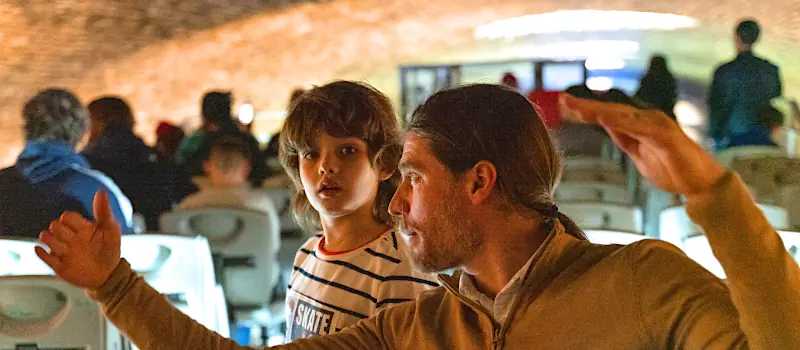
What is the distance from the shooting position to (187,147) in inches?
185

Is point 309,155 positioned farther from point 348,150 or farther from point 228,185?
point 228,185

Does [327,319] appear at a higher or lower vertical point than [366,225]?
lower

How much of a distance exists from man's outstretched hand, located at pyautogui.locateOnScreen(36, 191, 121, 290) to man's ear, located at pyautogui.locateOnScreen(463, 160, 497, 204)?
1.85 feet

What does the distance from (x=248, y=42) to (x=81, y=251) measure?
8.48 m

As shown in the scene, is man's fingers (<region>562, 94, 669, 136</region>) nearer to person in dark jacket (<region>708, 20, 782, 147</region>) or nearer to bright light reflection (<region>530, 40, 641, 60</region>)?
person in dark jacket (<region>708, 20, 782, 147</region>)

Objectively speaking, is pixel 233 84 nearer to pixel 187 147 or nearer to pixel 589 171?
pixel 187 147

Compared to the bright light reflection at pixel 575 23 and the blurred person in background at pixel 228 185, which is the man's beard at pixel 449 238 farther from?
the bright light reflection at pixel 575 23

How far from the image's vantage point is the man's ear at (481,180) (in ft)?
3.62

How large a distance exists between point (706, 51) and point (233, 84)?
25.2 feet

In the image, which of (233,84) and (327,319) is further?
(233,84)

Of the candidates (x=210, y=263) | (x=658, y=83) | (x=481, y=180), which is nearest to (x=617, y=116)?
(x=481, y=180)

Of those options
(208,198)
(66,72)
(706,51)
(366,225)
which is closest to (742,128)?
(208,198)

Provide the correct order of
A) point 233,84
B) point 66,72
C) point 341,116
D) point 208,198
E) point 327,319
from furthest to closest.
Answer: point 233,84
point 66,72
point 208,198
point 341,116
point 327,319

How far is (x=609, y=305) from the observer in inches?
39.3
